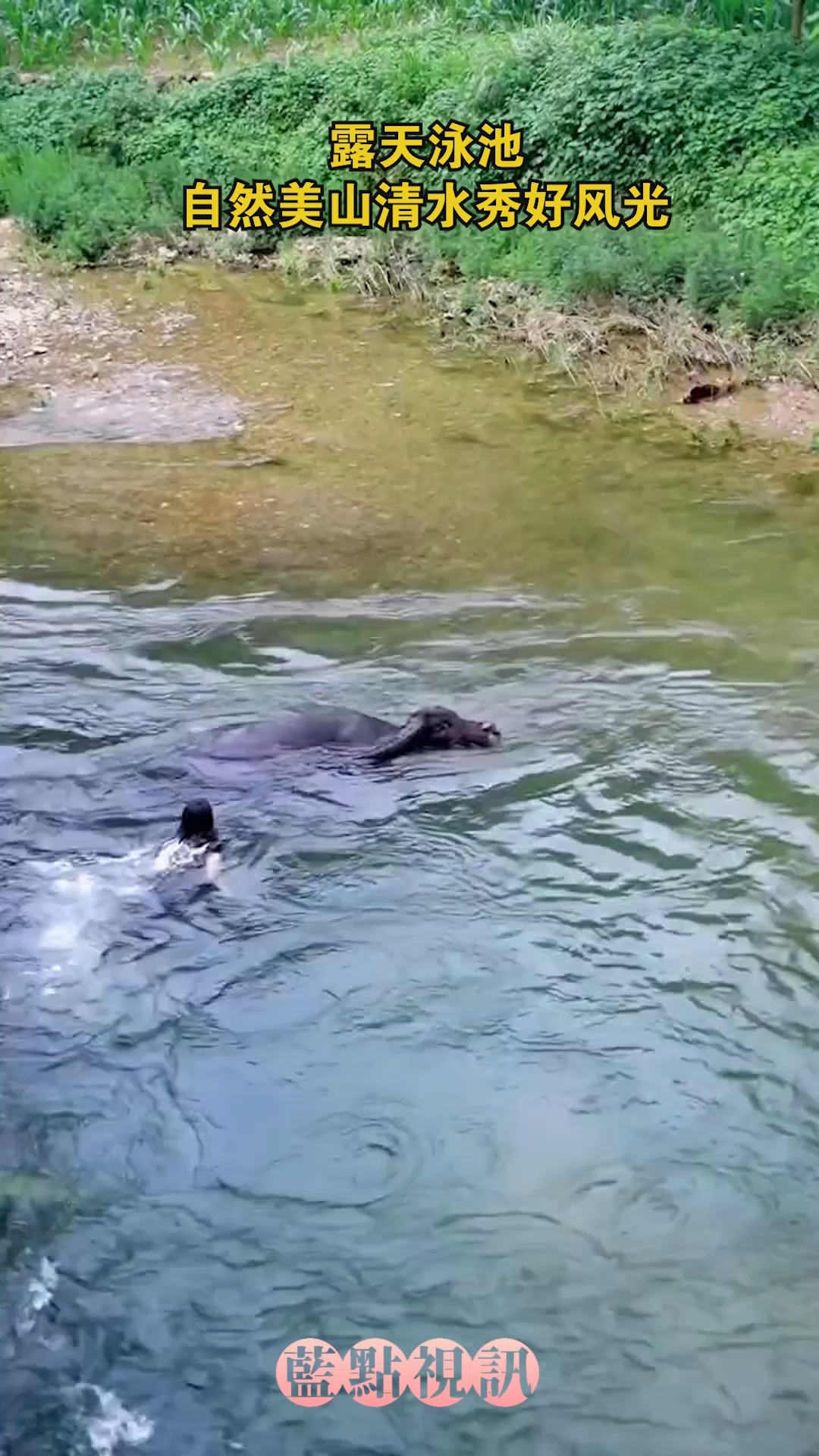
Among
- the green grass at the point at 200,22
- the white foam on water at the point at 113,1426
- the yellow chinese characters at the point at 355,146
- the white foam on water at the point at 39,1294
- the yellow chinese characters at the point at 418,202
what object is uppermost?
the green grass at the point at 200,22

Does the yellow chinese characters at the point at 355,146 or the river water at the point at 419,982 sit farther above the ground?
the yellow chinese characters at the point at 355,146

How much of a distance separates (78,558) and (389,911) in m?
3.87

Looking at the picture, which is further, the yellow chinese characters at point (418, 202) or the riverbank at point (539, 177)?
the yellow chinese characters at point (418, 202)

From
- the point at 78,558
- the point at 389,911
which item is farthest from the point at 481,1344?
the point at 78,558

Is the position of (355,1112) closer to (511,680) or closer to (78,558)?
(511,680)

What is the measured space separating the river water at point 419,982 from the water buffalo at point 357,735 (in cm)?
11

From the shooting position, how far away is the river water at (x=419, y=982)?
3.54 metres

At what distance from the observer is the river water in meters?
3.54

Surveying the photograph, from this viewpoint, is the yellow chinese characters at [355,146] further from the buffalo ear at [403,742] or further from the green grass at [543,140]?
the buffalo ear at [403,742]

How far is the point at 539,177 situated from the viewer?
42.4ft

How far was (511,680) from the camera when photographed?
6.77 meters

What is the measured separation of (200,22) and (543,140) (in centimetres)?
655

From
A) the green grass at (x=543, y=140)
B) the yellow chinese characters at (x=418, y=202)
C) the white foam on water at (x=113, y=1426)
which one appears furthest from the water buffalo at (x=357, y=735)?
the yellow chinese characters at (x=418, y=202)

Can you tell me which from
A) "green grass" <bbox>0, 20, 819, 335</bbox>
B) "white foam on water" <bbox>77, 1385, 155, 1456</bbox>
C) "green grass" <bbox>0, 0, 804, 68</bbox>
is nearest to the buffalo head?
"white foam on water" <bbox>77, 1385, 155, 1456</bbox>
